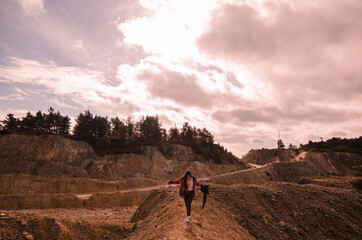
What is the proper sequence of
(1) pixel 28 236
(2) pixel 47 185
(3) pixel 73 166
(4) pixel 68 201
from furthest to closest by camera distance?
(3) pixel 73 166
(2) pixel 47 185
(4) pixel 68 201
(1) pixel 28 236

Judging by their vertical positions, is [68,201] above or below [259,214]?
below

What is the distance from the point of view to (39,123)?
45469 millimetres

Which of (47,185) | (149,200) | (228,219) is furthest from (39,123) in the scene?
(228,219)

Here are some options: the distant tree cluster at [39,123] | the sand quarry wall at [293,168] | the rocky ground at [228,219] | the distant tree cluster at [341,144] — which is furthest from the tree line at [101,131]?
the distant tree cluster at [341,144]

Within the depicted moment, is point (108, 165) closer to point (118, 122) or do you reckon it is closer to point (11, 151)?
point (11, 151)

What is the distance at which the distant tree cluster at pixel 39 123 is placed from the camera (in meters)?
41.5

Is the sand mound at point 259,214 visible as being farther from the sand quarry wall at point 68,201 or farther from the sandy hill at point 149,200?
the sand quarry wall at point 68,201

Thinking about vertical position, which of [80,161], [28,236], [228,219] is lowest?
[228,219]

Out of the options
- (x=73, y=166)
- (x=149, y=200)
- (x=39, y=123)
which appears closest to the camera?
(x=149, y=200)

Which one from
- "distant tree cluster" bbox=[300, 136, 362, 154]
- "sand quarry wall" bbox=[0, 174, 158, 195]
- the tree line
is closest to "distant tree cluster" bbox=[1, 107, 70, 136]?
the tree line

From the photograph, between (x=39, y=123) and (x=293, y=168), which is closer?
(x=39, y=123)

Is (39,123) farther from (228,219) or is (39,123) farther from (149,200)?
(228,219)

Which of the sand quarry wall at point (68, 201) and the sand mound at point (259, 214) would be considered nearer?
Answer: the sand mound at point (259, 214)

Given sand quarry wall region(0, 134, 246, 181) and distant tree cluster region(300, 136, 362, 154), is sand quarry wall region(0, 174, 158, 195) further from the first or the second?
distant tree cluster region(300, 136, 362, 154)
